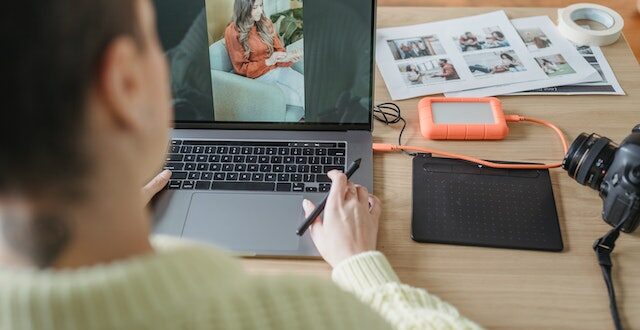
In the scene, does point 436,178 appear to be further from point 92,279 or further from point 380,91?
point 92,279

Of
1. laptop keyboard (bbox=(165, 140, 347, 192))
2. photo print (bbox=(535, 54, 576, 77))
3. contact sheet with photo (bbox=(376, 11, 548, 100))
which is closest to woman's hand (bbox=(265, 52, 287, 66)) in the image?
laptop keyboard (bbox=(165, 140, 347, 192))

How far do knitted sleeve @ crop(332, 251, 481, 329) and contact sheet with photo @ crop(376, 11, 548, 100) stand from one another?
0.39 m

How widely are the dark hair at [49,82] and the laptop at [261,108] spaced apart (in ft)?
1.59

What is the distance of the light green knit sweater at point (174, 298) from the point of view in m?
0.43

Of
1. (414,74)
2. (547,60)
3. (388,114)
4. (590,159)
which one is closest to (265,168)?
(388,114)

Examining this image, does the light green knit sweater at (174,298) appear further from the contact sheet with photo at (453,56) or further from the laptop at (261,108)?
the contact sheet with photo at (453,56)

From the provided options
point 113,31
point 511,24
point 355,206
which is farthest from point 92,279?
point 511,24

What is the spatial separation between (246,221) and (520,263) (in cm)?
35

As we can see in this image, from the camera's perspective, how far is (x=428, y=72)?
3.77 ft

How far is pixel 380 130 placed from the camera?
1.05 m

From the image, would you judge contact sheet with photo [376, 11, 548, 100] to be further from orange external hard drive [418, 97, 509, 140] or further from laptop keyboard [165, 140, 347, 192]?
laptop keyboard [165, 140, 347, 192]

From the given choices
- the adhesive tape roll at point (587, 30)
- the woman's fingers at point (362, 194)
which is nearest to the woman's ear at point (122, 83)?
the woman's fingers at point (362, 194)

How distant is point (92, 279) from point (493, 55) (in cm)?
92

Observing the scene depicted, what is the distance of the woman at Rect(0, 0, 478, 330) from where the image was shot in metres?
0.38
